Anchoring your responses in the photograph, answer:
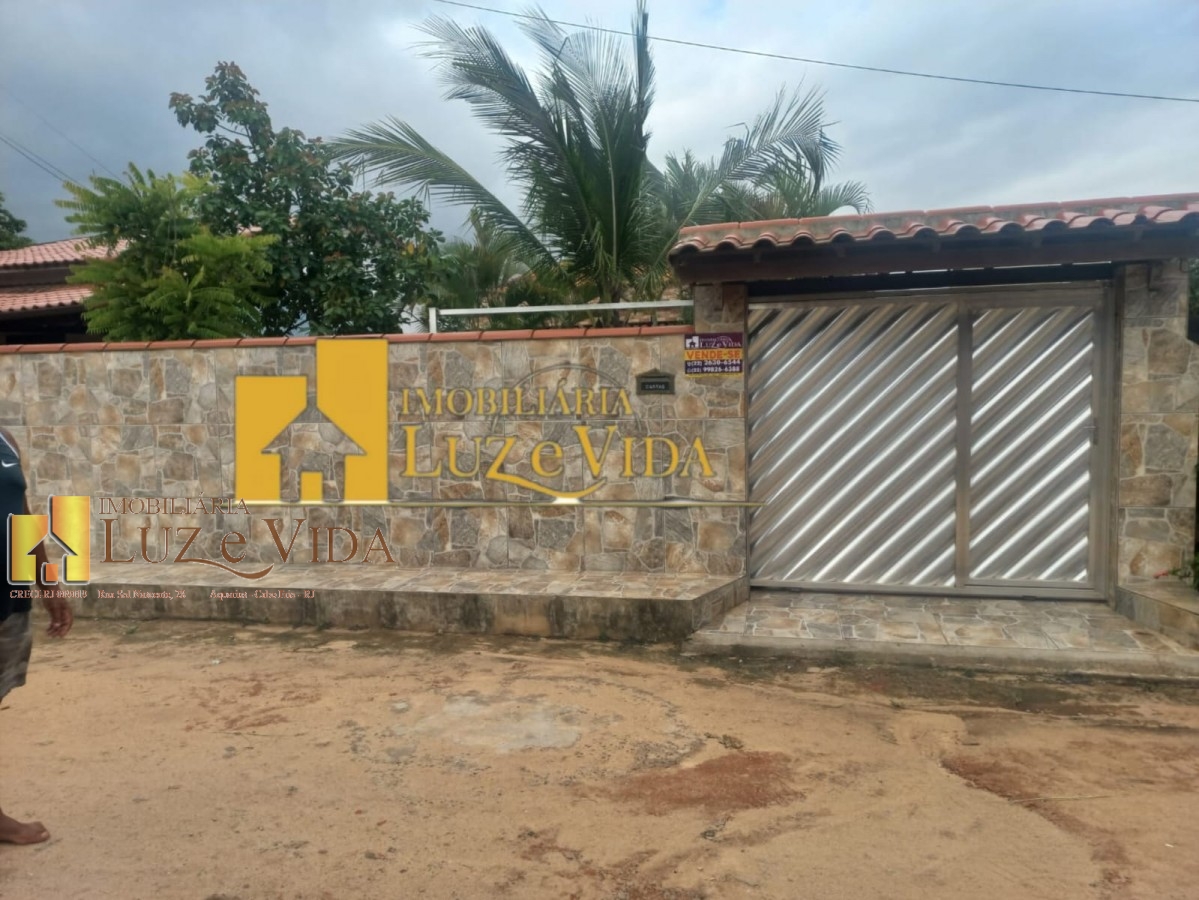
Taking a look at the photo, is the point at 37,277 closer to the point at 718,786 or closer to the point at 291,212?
the point at 291,212

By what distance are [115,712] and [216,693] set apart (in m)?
0.54

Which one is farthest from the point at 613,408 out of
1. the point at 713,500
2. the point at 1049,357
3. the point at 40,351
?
the point at 40,351

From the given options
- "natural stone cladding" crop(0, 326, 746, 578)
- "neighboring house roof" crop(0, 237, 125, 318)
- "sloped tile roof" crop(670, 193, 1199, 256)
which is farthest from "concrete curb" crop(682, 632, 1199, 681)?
"neighboring house roof" crop(0, 237, 125, 318)

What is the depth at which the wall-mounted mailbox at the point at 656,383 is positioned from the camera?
6.66m

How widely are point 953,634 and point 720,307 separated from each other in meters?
3.00

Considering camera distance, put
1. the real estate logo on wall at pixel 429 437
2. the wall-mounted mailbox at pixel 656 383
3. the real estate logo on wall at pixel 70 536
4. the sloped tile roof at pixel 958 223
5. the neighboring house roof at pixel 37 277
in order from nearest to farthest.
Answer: the sloped tile roof at pixel 958 223 → the wall-mounted mailbox at pixel 656 383 → the real estate logo on wall at pixel 429 437 → the real estate logo on wall at pixel 70 536 → the neighboring house roof at pixel 37 277

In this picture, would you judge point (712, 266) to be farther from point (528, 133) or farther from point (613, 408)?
point (528, 133)

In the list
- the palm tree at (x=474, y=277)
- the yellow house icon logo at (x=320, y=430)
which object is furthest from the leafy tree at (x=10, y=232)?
the yellow house icon logo at (x=320, y=430)

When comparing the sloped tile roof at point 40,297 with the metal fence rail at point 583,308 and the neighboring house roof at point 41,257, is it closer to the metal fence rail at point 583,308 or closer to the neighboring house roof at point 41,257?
the neighboring house roof at point 41,257

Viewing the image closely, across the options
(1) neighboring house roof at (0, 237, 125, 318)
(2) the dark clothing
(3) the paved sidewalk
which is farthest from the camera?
(1) neighboring house roof at (0, 237, 125, 318)

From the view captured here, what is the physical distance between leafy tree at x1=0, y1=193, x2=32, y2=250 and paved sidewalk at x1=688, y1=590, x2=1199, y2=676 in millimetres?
24706

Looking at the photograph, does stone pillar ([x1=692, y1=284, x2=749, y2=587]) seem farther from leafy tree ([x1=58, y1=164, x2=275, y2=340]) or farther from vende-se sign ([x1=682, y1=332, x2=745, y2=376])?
leafy tree ([x1=58, y1=164, x2=275, y2=340])

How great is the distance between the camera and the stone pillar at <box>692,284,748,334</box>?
6531 millimetres

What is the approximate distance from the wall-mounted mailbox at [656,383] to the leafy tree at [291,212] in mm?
4785
